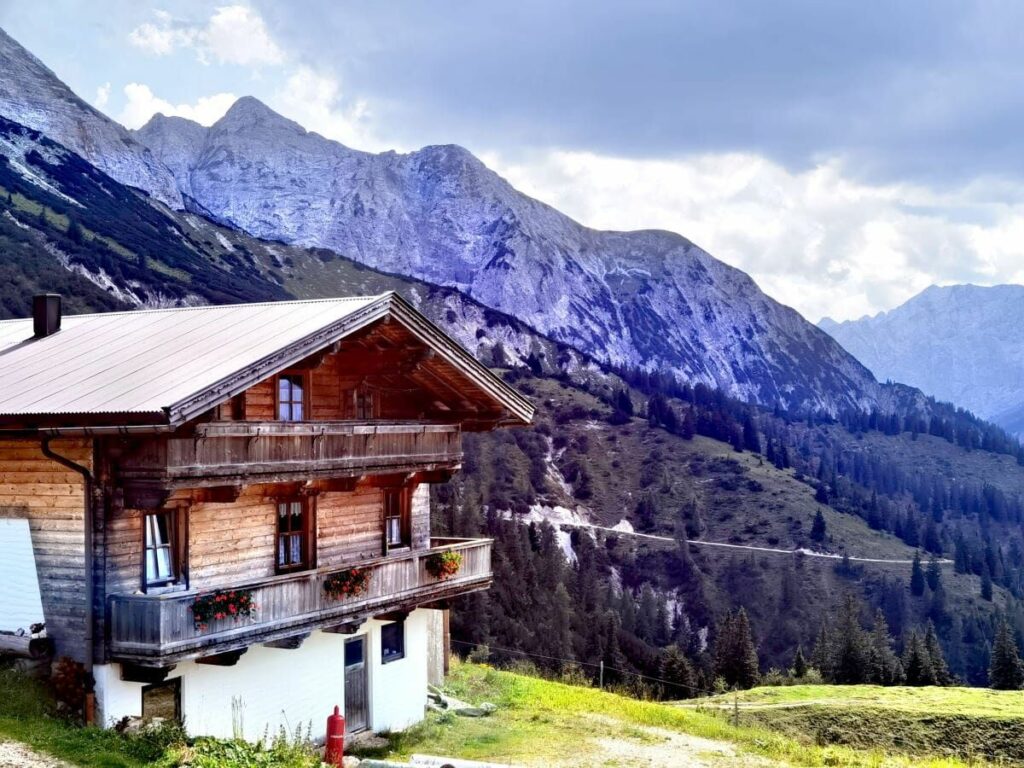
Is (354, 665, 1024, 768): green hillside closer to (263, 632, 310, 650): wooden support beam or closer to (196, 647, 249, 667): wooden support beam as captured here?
(263, 632, 310, 650): wooden support beam

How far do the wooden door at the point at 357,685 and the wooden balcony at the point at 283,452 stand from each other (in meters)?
5.14

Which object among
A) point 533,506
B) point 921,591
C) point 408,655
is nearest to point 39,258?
point 533,506

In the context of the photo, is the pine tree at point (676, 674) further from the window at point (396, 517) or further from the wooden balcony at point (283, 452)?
the wooden balcony at point (283, 452)

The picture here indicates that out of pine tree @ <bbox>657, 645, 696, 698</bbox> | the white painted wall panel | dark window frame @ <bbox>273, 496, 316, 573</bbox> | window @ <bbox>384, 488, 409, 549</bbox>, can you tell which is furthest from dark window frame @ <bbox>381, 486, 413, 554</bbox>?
pine tree @ <bbox>657, 645, 696, 698</bbox>

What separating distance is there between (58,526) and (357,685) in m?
10.2

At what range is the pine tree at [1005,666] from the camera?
311 feet

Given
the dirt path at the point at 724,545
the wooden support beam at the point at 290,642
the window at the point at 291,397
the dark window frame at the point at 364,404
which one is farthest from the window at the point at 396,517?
the dirt path at the point at 724,545

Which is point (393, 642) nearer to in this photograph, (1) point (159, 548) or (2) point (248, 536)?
(2) point (248, 536)

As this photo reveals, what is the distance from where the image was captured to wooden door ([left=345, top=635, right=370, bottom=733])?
2708cm

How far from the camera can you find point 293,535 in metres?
24.9

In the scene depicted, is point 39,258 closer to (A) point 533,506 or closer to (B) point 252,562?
(A) point 533,506

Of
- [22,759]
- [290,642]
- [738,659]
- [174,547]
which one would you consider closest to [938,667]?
[738,659]

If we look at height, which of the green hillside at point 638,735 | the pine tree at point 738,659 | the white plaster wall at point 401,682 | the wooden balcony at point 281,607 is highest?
the wooden balcony at point 281,607

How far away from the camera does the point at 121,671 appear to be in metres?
19.7
